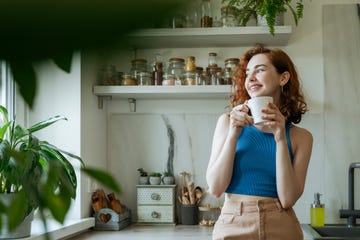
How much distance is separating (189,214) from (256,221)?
1227mm

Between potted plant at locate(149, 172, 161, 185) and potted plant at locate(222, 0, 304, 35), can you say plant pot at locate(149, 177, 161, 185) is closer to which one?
potted plant at locate(149, 172, 161, 185)

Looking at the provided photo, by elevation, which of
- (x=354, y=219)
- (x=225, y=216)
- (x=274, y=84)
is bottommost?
(x=354, y=219)

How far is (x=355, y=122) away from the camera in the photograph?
8.35 ft

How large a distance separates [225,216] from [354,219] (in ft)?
4.17

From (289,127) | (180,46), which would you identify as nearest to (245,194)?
(289,127)

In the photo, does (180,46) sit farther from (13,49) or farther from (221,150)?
(13,49)

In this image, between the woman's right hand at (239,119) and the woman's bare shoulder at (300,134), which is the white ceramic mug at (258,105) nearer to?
the woman's right hand at (239,119)

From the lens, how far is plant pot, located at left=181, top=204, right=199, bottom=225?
2.51m

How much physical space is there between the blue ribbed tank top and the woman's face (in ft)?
0.40

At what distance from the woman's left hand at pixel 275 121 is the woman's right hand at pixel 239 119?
0.17 ft

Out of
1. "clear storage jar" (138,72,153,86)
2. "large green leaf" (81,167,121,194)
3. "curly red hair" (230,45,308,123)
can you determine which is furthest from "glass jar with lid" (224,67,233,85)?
"large green leaf" (81,167,121,194)

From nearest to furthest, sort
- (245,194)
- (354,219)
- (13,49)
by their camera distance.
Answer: (13,49) → (245,194) → (354,219)

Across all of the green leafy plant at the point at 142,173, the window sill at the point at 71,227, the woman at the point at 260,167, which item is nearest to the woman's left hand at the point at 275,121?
the woman at the point at 260,167

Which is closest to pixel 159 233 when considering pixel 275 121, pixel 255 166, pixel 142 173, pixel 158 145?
pixel 142 173
